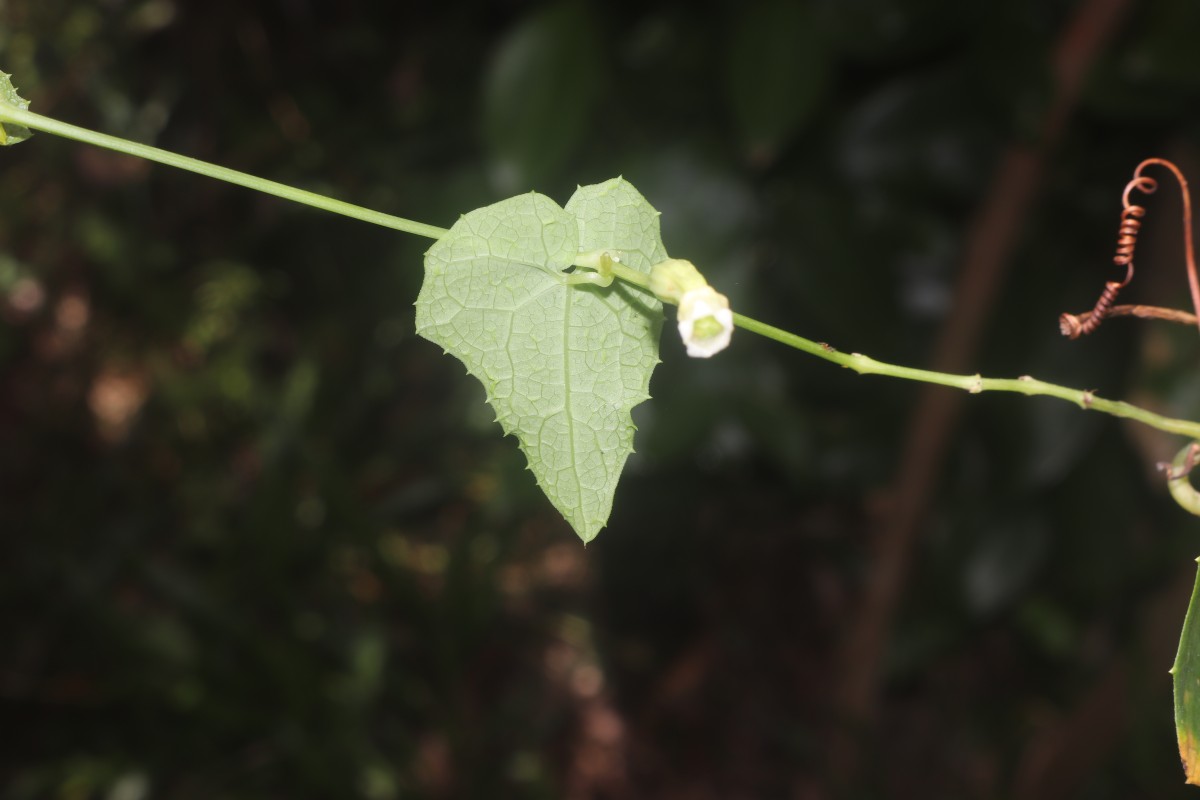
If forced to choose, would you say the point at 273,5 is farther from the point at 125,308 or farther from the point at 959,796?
the point at 959,796

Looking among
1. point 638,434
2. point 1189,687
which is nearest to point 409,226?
point 1189,687

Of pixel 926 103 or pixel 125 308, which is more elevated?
pixel 125 308

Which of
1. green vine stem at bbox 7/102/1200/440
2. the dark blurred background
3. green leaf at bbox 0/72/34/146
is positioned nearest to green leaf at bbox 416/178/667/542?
green vine stem at bbox 7/102/1200/440

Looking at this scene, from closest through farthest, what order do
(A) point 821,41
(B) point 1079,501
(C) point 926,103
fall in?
(A) point 821,41 → (C) point 926,103 → (B) point 1079,501

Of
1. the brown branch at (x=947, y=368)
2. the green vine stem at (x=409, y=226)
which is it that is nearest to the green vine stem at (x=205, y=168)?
the green vine stem at (x=409, y=226)

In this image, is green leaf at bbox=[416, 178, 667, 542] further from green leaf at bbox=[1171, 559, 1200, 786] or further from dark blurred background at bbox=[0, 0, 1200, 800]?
dark blurred background at bbox=[0, 0, 1200, 800]

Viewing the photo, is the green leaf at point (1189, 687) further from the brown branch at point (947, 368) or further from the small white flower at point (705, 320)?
the brown branch at point (947, 368)

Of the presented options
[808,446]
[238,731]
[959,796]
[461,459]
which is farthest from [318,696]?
[959,796]
